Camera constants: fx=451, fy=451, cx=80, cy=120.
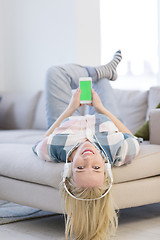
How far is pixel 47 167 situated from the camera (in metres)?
2.20

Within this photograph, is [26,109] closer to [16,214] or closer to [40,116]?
[40,116]

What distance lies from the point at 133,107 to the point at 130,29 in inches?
74.2

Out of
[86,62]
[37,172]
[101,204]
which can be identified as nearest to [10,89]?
[86,62]

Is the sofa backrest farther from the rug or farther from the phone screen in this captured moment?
the rug

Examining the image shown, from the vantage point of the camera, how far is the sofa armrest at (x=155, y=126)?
2.60 m

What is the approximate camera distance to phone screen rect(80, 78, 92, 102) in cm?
247

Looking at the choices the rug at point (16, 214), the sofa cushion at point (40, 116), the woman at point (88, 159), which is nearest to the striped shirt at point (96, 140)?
the woman at point (88, 159)

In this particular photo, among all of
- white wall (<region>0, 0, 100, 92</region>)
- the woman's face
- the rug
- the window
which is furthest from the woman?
the window

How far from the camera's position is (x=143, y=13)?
4.88 m

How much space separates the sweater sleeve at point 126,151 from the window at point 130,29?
2.61 metres

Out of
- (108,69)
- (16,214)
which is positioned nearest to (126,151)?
(16,214)

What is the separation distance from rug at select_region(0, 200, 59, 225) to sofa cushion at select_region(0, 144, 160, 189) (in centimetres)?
26

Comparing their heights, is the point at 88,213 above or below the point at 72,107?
below

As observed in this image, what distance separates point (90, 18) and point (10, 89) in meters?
1.37
